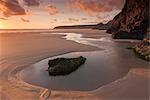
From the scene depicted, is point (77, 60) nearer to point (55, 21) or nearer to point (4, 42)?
point (55, 21)

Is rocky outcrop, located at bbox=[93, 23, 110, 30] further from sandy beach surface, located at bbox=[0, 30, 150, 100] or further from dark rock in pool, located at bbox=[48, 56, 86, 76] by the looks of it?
dark rock in pool, located at bbox=[48, 56, 86, 76]

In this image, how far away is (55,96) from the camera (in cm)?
334

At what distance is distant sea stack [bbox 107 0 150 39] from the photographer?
629 cm

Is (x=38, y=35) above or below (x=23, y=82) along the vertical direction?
above

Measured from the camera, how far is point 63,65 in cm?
435

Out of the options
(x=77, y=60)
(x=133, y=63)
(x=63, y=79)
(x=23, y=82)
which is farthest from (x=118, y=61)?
(x=23, y=82)

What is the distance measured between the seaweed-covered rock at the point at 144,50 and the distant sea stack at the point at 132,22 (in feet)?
2.40

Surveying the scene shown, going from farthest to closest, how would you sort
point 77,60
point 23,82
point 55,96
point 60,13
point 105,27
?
point 105,27
point 60,13
point 77,60
point 23,82
point 55,96

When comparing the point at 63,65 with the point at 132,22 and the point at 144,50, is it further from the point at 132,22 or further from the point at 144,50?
the point at 132,22

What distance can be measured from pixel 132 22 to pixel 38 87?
169 inches

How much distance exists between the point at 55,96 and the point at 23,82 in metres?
0.73

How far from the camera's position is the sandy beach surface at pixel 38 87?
335cm

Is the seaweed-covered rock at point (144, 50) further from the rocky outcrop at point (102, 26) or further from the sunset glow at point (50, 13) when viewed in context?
the sunset glow at point (50, 13)

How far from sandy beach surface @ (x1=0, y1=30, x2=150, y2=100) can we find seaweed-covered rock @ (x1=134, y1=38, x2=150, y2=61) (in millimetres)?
710
